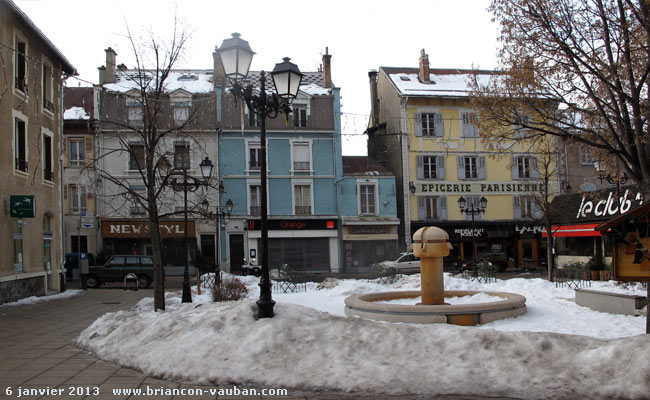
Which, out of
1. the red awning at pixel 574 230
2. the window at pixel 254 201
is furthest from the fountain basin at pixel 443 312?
the window at pixel 254 201

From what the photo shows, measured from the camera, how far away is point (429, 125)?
A: 36500 millimetres

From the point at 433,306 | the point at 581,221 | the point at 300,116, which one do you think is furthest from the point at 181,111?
the point at 581,221

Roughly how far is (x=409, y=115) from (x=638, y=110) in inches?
1009

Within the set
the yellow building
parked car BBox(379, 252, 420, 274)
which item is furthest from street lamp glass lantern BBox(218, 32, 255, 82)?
the yellow building

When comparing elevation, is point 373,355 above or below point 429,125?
below

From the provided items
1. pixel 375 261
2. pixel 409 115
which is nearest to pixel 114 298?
pixel 375 261

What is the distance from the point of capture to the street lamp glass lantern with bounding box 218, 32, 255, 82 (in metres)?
8.76

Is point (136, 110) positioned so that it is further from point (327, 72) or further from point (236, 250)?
point (327, 72)

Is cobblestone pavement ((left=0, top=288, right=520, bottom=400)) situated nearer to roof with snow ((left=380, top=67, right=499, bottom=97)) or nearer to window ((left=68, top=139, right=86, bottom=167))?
window ((left=68, top=139, right=86, bottom=167))

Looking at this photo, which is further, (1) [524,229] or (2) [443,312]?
(1) [524,229]

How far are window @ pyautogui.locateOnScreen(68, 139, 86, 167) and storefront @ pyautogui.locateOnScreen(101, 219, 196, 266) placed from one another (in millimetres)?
4026

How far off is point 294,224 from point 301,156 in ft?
14.7

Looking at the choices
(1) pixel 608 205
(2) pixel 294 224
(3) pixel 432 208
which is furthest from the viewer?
(3) pixel 432 208

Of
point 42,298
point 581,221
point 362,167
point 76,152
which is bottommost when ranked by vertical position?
point 42,298
